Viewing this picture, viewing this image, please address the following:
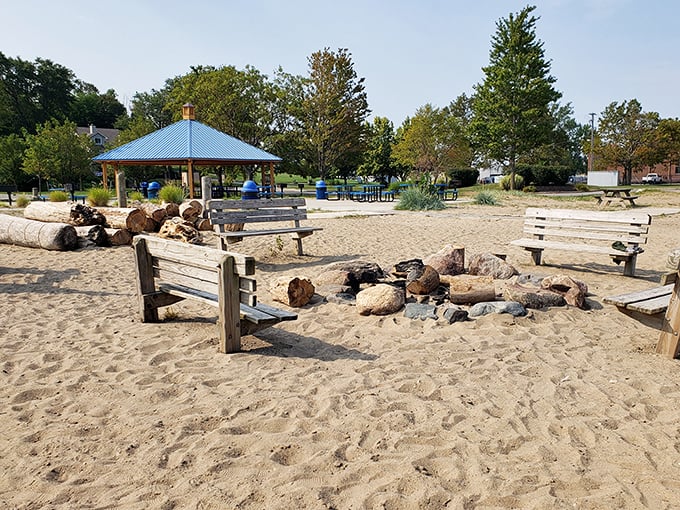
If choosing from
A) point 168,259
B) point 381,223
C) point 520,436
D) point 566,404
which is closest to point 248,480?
point 520,436

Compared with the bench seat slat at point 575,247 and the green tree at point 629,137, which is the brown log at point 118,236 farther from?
the green tree at point 629,137

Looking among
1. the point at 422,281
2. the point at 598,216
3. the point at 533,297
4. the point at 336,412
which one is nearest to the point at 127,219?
the point at 422,281

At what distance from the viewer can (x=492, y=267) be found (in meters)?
6.96

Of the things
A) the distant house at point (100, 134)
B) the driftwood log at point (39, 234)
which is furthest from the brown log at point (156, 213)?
the distant house at point (100, 134)

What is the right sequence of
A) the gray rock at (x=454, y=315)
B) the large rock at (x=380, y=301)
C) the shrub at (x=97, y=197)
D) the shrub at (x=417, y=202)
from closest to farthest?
the gray rock at (x=454, y=315) → the large rock at (x=380, y=301) → the shrub at (x=97, y=197) → the shrub at (x=417, y=202)

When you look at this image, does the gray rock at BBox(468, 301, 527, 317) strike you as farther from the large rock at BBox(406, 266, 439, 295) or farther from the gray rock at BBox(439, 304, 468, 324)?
the large rock at BBox(406, 266, 439, 295)

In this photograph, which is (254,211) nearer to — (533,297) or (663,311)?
(533,297)

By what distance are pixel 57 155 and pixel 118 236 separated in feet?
84.4

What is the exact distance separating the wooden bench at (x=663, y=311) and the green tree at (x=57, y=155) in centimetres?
3371

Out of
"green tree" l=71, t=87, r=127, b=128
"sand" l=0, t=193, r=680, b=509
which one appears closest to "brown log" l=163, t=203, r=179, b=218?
"sand" l=0, t=193, r=680, b=509

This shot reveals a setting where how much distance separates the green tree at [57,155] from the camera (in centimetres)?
3120

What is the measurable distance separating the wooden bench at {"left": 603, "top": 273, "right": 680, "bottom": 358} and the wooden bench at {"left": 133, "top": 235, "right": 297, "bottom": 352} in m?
2.63

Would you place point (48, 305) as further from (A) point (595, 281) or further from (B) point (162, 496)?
(A) point (595, 281)

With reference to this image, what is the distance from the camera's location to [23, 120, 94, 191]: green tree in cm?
3120
